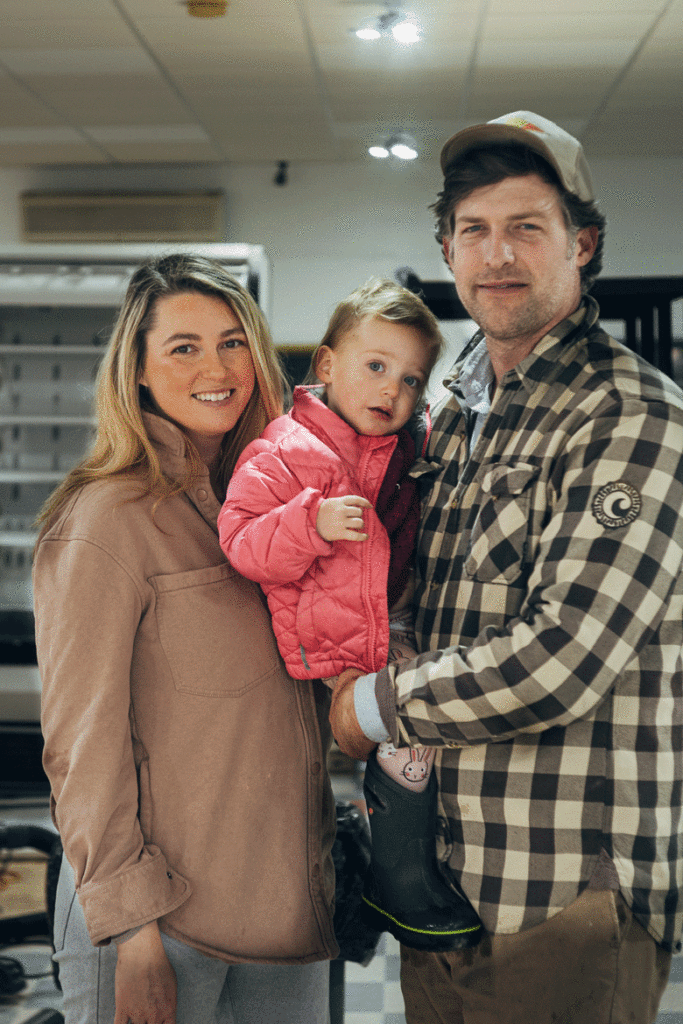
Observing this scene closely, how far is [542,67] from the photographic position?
11.5 feet

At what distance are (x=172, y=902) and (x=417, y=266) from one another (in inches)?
157

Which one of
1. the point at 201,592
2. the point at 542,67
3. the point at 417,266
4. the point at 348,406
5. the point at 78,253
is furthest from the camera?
the point at 417,266

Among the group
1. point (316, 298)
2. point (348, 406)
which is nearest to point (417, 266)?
point (316, 298)

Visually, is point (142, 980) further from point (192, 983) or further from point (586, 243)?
point (586, 243)

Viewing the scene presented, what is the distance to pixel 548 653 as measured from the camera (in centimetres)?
108

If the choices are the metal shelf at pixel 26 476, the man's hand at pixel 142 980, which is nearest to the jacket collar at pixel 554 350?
the man's hand at pixel 142 980

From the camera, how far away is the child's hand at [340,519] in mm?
1261

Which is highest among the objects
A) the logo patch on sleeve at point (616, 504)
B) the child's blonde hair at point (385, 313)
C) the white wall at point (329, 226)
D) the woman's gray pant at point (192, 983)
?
the white wall at point (329, 226)

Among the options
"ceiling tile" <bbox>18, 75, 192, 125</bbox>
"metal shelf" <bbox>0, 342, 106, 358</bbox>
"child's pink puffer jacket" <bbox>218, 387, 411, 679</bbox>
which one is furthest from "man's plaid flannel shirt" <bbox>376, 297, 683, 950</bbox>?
"ceiling tile" <bbox>18, 75, 192, 125</bbox>

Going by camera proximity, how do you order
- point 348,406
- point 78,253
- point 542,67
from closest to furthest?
point 348,406
point 542,67
point 78,253

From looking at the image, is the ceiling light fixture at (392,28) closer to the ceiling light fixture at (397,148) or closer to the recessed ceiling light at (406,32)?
the recessed ceiling light at (406,32)

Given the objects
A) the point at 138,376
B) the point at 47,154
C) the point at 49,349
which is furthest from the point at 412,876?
the point at 47,154

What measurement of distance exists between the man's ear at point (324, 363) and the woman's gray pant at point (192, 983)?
944 mm

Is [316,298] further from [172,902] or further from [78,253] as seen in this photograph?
[172,902]
